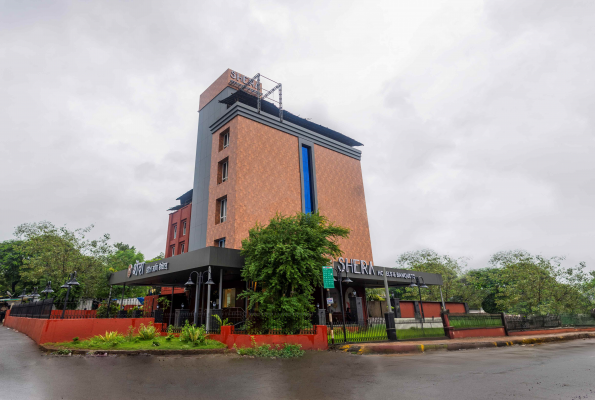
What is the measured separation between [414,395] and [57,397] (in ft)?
25.7

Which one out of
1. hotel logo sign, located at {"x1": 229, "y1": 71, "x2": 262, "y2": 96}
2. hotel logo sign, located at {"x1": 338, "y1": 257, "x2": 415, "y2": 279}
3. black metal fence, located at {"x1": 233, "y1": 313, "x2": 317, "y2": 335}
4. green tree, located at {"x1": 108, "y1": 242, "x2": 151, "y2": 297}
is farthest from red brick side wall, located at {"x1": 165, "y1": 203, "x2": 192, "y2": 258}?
black metal fence, located at {"x1": 233, "y1": 313, "x2": 317, "y2": 335}

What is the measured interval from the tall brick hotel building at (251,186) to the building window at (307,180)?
0.11 m

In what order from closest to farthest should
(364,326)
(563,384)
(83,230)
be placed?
(563,384) → (364,326) → (83,230)

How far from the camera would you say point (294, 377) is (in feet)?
31.6

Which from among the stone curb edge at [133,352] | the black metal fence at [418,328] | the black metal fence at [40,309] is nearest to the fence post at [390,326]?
the black metal fence at [418,328]

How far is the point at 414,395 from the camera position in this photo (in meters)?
7.26

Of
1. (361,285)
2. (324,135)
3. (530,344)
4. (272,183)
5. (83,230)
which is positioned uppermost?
(324,135)

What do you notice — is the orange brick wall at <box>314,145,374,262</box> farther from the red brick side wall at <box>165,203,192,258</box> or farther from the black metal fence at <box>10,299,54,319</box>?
the black metal fence at <box>10,299,54,319</box>

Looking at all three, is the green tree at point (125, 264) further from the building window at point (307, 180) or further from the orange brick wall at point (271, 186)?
the building window at point (307, 180)

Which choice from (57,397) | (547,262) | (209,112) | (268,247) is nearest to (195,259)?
(268,247)

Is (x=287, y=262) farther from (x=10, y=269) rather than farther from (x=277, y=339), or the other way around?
(x=10, y=269)

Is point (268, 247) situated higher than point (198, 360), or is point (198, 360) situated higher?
point (268, 247)

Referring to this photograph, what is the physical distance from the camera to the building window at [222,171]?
30.4m

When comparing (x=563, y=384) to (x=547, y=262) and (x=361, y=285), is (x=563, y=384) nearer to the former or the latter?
(x=361, y=285)
